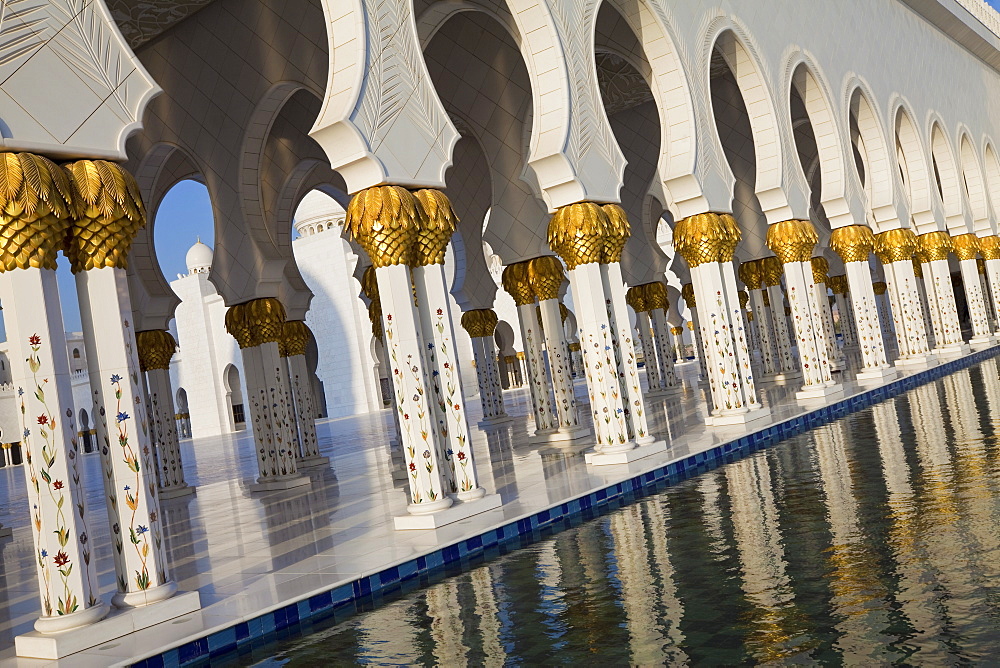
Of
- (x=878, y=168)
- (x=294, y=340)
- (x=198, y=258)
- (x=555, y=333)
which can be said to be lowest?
(x=555, y=333)

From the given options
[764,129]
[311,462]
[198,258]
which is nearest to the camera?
[764,129]

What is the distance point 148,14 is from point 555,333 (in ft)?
13.6

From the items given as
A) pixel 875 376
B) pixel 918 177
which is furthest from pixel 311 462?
pixel 918 177

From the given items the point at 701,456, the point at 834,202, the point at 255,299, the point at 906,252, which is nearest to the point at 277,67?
the point at 255,299

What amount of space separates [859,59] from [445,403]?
7.93 m

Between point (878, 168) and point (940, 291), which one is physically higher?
point (878, 168)

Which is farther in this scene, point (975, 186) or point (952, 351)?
point (975, 186)

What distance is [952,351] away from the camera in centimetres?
1159

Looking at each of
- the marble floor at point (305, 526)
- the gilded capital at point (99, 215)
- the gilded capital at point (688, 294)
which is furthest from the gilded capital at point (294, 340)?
the gilded capital at point (688, 294)

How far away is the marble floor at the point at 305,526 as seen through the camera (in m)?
3.19

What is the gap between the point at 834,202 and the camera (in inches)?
352

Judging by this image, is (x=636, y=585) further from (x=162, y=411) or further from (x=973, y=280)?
(x=973, y=280)

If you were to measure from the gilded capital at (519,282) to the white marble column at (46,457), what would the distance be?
524cm

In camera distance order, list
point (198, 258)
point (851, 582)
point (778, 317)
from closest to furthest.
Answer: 1. point (851, 582)
2. point (778, 317)
3. point (198, 258)
